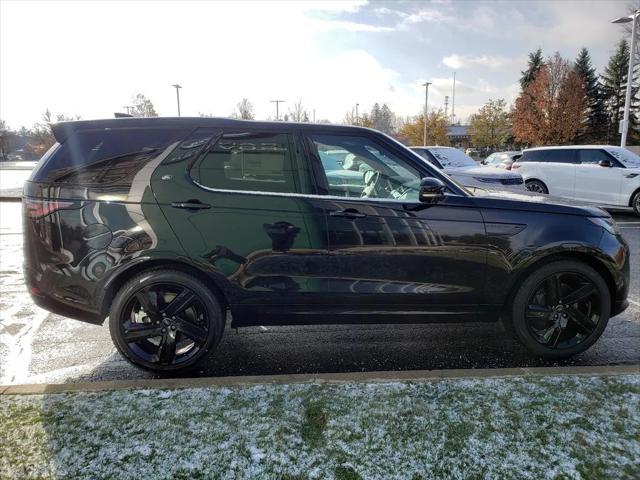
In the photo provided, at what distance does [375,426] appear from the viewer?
2520 mm

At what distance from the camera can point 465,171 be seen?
10.8 metres

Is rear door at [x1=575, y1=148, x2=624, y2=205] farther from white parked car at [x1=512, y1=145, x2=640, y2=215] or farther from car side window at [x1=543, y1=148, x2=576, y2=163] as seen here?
car side window at [x1=543, y1=148, x2=576, y2=163]

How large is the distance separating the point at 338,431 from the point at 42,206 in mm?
2472

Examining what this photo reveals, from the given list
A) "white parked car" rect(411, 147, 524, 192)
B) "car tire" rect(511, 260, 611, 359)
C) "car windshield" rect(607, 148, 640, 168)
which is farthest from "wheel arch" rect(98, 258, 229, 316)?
"car windshield" rect(607, 148, 640, 168)

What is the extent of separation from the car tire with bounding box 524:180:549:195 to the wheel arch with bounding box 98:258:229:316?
1105cm

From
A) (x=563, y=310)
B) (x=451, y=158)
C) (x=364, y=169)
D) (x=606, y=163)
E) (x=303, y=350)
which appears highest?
(x=451, y=158)

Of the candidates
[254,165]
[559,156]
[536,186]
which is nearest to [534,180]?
[536,186]

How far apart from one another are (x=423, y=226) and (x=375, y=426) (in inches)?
55.9

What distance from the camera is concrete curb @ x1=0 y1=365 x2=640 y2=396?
114 inches

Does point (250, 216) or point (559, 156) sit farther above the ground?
point (559, 156)

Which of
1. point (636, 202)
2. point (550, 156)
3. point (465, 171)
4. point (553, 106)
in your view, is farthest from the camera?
point (553, 106)

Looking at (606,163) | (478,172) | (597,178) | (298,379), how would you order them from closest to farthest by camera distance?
1. (298,379)
2. (478,172)
3. (606,163)
4. (597,178)

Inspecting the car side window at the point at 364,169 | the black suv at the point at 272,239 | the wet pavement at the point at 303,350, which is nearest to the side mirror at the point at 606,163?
the wet pavement at the point at 303,350

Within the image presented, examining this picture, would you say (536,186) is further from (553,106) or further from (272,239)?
(553,106)
